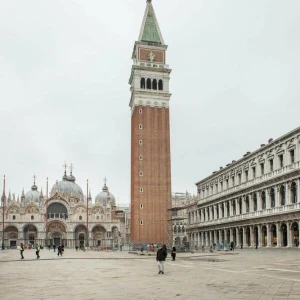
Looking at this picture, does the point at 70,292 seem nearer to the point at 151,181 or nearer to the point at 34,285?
the point at 34,285

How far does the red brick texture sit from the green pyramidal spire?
14.6 meters

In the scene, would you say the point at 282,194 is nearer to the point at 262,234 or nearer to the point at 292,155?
the point at 292,155

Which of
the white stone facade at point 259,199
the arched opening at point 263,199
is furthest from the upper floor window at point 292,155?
the arched opening at point 263,199

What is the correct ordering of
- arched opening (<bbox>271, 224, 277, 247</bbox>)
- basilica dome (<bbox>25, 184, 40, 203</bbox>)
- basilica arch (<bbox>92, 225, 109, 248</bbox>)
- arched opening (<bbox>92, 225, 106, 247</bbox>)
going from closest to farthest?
arched opening (<bbox>271, 224, 277, 247</bbox>) → basilica arch (<bbox>92, 225, 109, 248</bbox>) → arched opening (<bbox>92, 225, 106, 247</bbox>) → basilica dome (<bbox>25, 184, 40, 203</bbox>)

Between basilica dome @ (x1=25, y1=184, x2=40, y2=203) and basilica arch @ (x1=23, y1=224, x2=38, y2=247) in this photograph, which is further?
basilica dome @ (x1=25, y1=184, x2=40, y2=203)

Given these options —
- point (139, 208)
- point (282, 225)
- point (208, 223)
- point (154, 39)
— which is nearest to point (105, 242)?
point (139, 208)

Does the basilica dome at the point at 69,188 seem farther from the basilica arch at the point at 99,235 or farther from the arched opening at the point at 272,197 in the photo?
the arched opening at the point at 272,197

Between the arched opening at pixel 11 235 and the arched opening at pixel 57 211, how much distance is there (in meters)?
8.17

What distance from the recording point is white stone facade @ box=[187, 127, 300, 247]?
4384 centimetres

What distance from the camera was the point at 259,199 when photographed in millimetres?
51312

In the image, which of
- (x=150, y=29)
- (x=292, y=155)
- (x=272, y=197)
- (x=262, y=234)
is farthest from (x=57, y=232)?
(x=292, y=155)

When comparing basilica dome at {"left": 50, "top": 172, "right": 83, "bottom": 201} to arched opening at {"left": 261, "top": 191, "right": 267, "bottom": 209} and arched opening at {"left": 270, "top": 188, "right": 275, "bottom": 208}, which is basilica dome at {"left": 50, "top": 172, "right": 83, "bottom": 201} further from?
arched opening at {"left": 270, "top": 188, "right": 275, "bottom": 208}

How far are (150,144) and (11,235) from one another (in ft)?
138

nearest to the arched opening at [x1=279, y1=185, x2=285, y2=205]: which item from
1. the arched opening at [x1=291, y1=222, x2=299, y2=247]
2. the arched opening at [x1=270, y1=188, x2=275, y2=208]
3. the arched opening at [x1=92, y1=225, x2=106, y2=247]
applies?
the arched opening at [x1=270, y1=188, x2=275, y2=208]
